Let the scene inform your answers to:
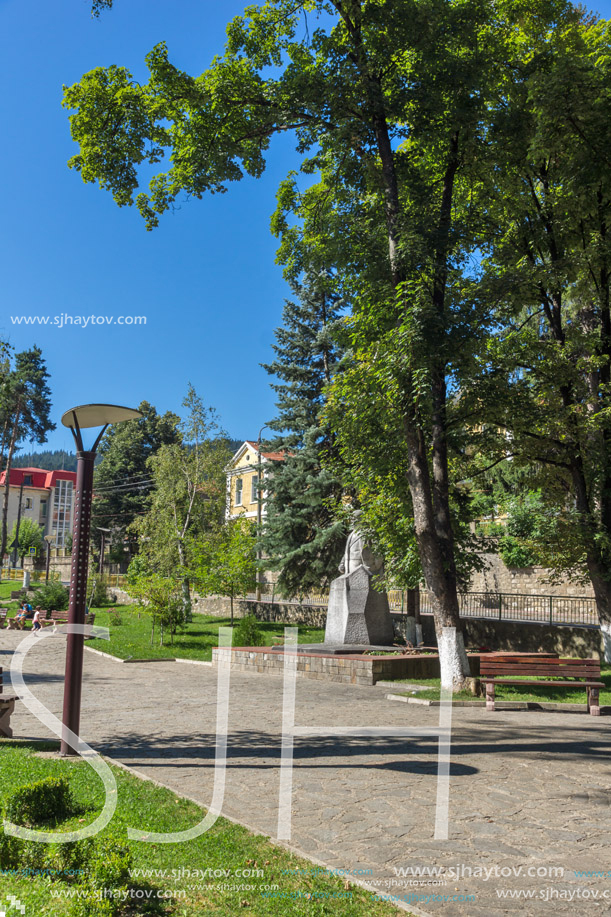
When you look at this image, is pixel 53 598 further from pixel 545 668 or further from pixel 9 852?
pixel 9 852

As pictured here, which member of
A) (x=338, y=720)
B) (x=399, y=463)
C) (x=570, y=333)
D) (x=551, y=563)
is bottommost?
(x=338, y=720)

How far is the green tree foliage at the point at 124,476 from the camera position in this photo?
58031mm

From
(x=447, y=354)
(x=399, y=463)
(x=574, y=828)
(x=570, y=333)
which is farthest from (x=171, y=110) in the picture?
→ (x=574, y=828)

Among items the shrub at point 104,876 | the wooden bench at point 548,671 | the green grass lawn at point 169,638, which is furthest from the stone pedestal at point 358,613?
the shrub at point 104,876

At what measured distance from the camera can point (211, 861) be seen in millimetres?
4430

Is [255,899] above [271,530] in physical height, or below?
below

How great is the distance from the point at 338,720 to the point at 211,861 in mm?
6068

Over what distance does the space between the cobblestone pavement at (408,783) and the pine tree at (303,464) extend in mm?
13372

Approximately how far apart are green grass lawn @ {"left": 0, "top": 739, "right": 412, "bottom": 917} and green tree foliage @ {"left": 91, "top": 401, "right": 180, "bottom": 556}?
5075cm

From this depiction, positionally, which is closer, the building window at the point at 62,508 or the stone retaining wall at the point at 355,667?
the stone retaining wall at the point at 355,667

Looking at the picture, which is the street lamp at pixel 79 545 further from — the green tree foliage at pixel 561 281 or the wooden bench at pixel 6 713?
the green tree foliage at pixel 561 281

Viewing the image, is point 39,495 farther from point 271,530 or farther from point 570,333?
point 570,333

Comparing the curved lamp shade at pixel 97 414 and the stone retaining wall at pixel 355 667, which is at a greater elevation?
the curved lamp shade at pixel 97 414

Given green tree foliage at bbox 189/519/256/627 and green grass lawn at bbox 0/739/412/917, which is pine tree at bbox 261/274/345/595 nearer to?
green tree foliage at bbox 189/519/256/627
